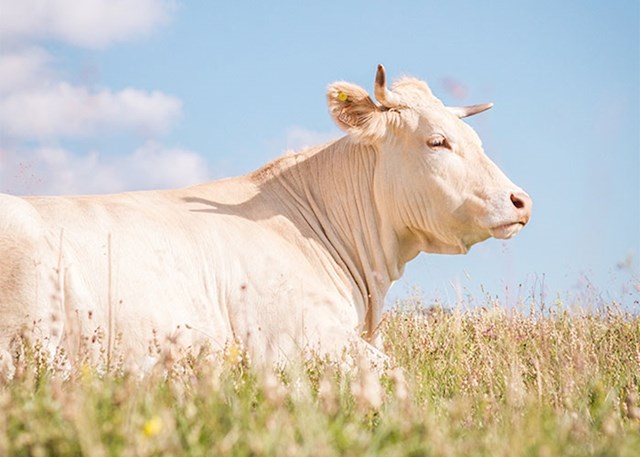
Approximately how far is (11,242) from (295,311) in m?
2.13

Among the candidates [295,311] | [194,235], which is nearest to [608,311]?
[295,311]

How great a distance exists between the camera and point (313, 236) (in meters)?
8.23

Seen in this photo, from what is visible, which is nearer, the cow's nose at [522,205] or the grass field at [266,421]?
the grass field at [266,421]

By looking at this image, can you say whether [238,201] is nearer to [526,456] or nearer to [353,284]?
[353,284]

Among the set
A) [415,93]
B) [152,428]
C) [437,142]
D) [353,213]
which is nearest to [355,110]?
[415,93]

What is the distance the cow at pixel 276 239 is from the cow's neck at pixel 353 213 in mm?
12

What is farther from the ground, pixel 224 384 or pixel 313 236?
pixel 313 236

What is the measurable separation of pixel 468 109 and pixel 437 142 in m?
1.17

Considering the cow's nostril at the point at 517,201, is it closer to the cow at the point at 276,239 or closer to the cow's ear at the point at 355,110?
the cow at the point at 276,239

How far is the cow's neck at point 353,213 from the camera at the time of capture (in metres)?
8.44

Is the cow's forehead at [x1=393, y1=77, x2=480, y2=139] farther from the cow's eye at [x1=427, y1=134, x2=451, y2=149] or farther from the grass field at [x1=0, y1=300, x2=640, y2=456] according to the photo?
the grass field at [x1=0, y1=300, x2=640, y2=456]

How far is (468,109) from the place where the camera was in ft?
30.0

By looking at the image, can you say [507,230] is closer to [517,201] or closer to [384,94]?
[517,201]

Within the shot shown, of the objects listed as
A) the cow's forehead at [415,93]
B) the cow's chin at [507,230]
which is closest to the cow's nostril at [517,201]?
the cow's chin at [507,230]
